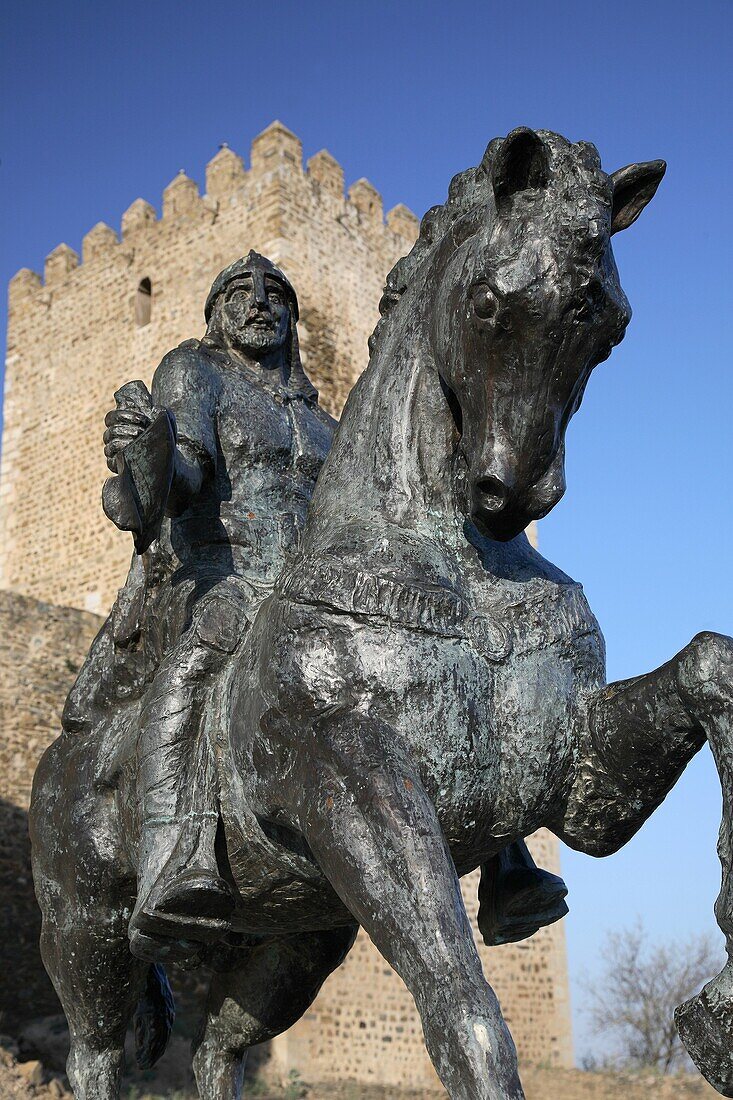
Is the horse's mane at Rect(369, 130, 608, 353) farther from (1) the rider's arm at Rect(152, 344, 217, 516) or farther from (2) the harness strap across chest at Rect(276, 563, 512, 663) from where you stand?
(2) the harness strap across chest at Rect(276, 563, 512, 663)

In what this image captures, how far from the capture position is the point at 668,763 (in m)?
3.05

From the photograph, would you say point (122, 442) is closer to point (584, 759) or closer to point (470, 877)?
point (584, 759)

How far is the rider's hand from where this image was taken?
3572mm

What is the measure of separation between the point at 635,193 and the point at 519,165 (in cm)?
35

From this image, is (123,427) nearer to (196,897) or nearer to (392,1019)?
(196,897)

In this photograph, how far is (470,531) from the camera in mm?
3229

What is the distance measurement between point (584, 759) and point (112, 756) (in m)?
1.56

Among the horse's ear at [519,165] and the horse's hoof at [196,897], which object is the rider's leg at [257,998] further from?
the horse's ear at [519,165]

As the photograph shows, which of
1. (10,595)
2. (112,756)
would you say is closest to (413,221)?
(10,595)

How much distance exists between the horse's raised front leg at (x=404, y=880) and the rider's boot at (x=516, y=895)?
30.0 inches

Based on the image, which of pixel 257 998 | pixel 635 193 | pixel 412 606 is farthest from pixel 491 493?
pixel 257 998

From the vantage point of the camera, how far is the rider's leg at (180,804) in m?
3.24

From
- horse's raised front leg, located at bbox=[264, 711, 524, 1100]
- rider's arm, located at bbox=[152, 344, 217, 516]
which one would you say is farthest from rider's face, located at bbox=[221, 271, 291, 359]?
horse's raised front leg, located at bbox=[264, 711, 524, 1100]

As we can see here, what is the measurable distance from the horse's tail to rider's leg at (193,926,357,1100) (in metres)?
0.14
